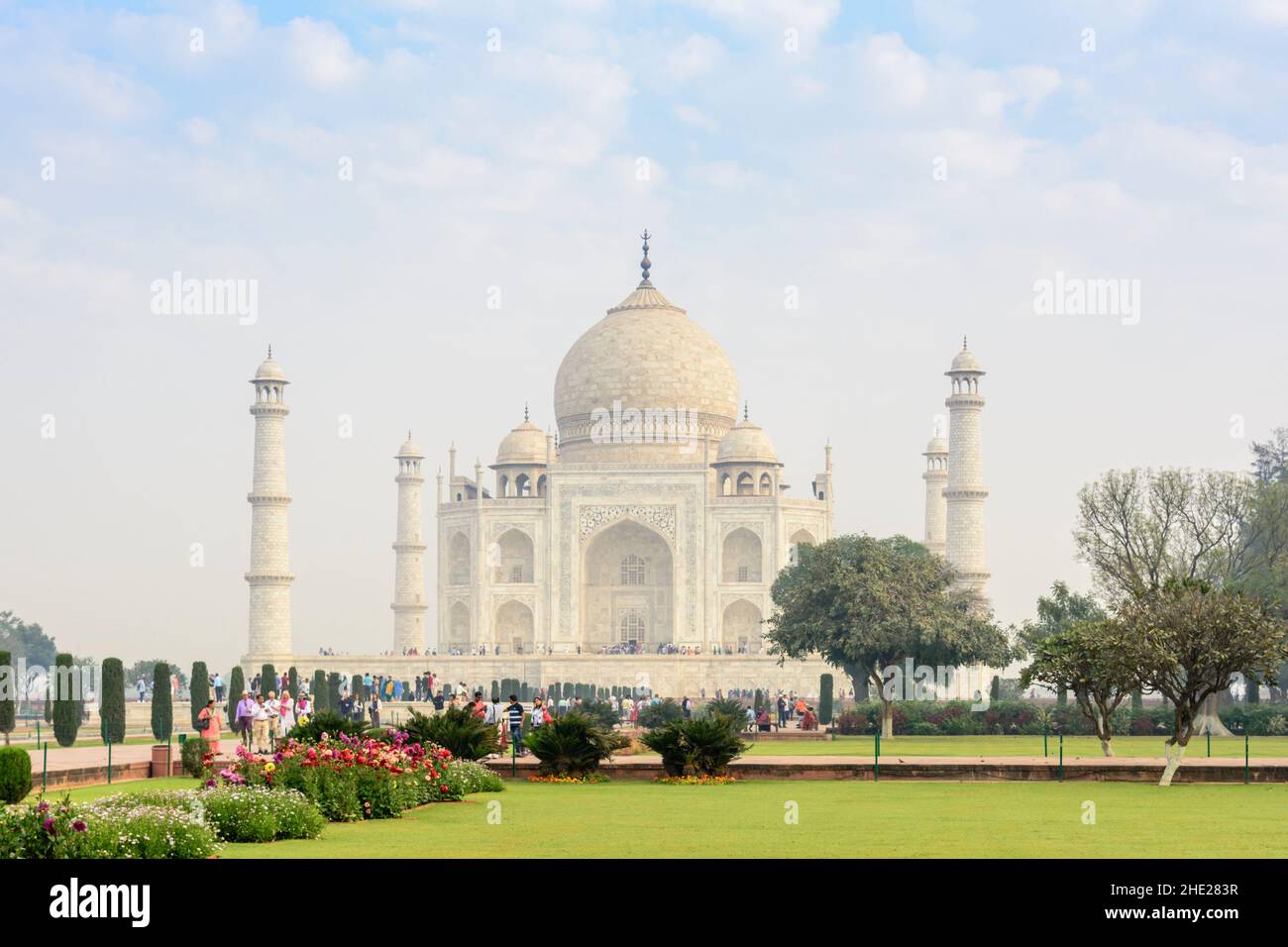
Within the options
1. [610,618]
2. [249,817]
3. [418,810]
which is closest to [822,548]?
[610,618]

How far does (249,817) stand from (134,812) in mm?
1275

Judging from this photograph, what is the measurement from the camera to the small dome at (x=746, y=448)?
60.6m

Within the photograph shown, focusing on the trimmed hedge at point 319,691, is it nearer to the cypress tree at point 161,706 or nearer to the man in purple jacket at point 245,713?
the cypress tree at point 161,706

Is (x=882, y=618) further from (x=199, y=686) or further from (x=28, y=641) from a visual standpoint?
(x=28, y=641)

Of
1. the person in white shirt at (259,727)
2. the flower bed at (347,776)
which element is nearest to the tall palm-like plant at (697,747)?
the flower bed at (347,776)

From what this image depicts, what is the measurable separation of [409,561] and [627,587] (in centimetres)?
754

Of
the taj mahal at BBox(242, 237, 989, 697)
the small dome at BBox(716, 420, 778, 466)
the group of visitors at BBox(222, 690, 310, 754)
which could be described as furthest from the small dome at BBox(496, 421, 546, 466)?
the group of visitors at BBox(222, 690, 310, 754)

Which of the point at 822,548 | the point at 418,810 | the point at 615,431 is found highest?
the point at 615,431

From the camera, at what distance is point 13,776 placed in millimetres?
15648

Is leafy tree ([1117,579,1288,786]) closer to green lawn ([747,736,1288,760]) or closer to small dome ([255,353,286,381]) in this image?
green lawn ([747,736,1288,760])

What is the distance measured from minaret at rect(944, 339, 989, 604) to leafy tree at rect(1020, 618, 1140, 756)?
29.2 meters

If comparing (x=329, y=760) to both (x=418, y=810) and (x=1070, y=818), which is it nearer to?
(x=418, y=810)

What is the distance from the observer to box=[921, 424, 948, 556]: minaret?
64188mm
